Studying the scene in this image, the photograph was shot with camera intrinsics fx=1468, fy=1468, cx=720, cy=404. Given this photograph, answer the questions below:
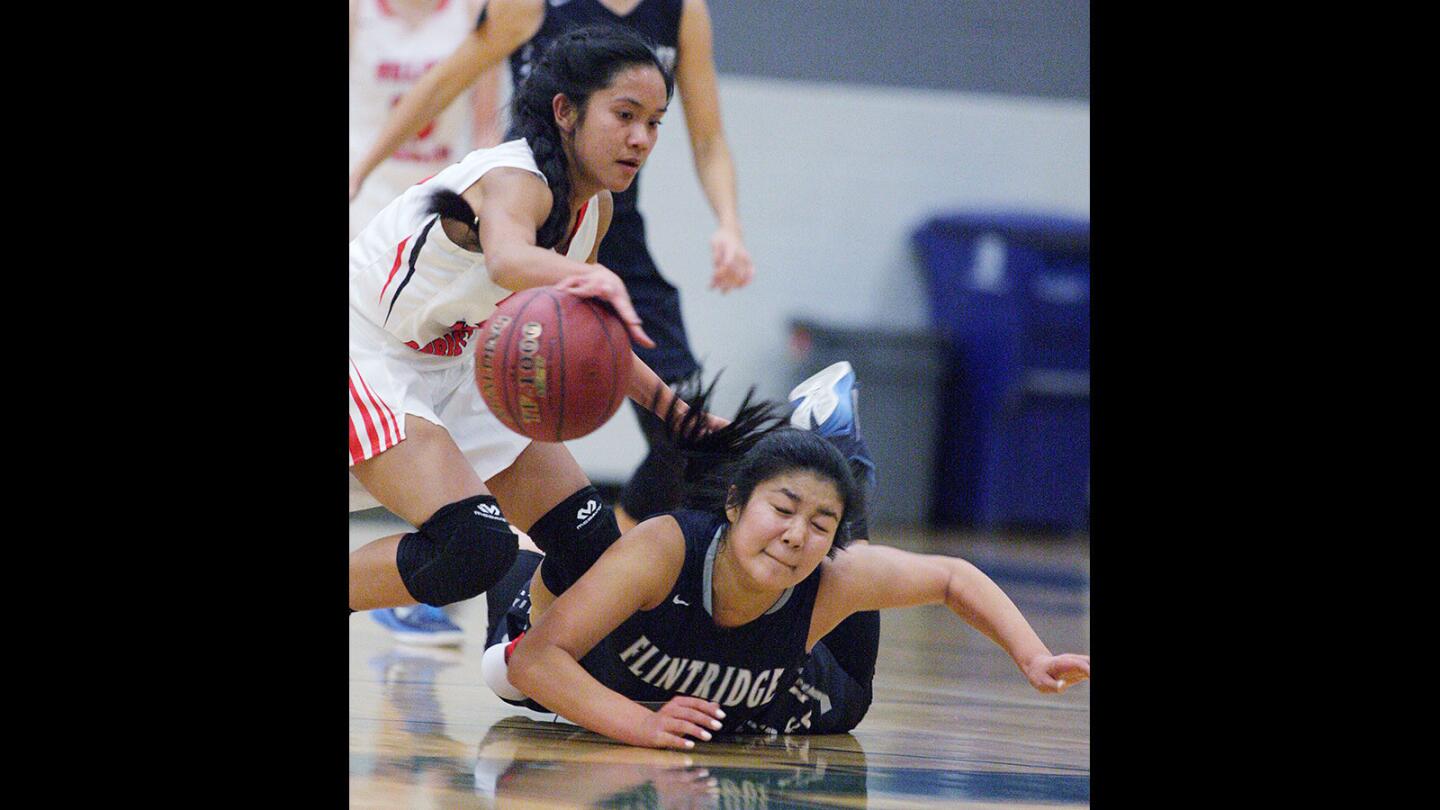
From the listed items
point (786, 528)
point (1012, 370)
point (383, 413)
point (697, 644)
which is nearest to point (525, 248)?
point (383, 413)

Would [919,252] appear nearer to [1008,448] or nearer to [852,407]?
[1008,448]

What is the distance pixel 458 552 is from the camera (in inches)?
82.3

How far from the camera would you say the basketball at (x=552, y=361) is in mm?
1845

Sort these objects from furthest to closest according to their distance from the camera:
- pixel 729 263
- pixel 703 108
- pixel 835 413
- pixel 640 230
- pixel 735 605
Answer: pixel 640 230 → pixel 703 108 → pixel 729 263 → pixel 835 413 → pixel 735 605

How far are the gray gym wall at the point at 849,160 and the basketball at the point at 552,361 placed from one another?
3.55 m

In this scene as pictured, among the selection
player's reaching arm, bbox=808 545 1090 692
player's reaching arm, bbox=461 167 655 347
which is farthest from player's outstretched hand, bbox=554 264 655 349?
player's reaching arm, bbox=808 545 1090 692

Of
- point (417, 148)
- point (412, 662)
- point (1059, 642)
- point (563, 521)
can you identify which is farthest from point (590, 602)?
point (417, 148)

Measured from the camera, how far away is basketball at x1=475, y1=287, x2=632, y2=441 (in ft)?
6.05

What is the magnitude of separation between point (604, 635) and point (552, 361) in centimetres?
45

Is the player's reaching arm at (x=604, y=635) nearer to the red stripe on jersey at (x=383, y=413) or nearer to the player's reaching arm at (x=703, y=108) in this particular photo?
the red stripe on jersey at (x=383, y=413)

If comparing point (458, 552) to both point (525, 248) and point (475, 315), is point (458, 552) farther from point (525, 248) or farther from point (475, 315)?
point (525, 248)

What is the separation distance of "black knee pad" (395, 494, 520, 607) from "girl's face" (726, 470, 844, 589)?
13.4 inches

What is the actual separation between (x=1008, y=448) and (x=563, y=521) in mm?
3971

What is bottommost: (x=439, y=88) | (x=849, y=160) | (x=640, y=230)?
(x=640, y=230)
